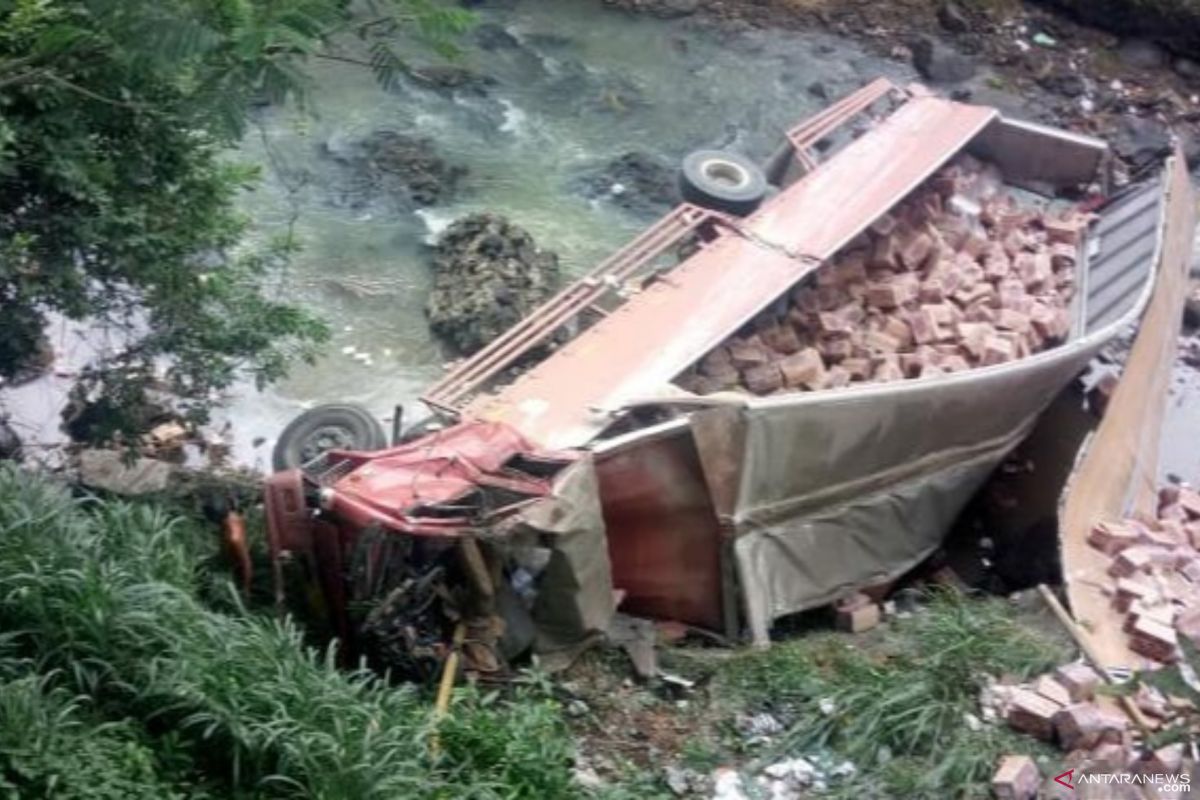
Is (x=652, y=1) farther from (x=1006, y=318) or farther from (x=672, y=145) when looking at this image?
(x=1006, y=318)

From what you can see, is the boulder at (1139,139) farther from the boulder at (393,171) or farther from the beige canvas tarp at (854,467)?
the boulder at (393,171)

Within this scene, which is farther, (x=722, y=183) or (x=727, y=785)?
(x=722, y=183)

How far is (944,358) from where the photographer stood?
7.46m

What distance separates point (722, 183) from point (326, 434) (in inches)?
112

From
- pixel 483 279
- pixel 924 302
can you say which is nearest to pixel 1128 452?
pixel 924 302

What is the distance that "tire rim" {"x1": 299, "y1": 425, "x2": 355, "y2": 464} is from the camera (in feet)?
24.3

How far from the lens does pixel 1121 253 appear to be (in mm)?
8414

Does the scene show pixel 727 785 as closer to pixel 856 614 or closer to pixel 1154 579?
pixel 856 614

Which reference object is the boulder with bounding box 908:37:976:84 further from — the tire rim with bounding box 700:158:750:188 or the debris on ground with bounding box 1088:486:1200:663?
the debris on ground with bounding box 1088:486:1200:663

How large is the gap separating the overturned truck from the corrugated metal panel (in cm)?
2

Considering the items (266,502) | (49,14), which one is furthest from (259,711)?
(49,14)

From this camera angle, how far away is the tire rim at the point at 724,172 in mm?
9070

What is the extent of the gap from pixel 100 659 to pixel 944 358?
4122mm

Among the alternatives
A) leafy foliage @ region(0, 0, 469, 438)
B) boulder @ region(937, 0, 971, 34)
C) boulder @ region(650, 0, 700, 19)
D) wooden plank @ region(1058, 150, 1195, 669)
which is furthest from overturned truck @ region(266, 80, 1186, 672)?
boulder @ region(650, 0, 700, 19)
